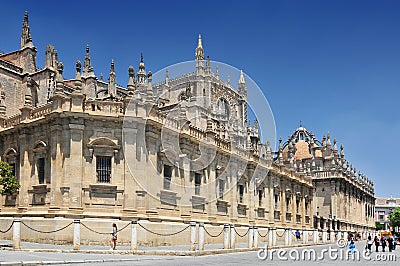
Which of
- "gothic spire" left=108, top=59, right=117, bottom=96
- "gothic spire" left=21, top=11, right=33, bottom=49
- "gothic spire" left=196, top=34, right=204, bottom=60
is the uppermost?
"gothic spire" left=196, top=34, right=204, bottom=60

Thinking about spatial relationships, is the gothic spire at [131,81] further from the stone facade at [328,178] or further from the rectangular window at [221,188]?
the stone facade at [328,178]

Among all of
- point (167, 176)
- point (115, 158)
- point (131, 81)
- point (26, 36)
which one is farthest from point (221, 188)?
point (26, 36)

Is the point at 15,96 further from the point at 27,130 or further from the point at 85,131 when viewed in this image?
the point at 85,131

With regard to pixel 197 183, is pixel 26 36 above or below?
above

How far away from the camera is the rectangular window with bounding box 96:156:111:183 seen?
89.9 ft

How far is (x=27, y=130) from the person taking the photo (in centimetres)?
2984

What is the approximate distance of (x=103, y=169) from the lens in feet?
90.2

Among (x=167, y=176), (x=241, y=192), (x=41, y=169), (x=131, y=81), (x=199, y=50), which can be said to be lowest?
(x=241, y=192)

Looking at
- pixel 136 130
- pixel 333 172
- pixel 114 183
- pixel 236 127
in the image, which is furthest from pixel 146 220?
pixel 236 127

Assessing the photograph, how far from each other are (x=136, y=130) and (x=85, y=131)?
2798mm

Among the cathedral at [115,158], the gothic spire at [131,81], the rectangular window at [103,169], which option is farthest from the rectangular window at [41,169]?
the gothic spire at [131,81]

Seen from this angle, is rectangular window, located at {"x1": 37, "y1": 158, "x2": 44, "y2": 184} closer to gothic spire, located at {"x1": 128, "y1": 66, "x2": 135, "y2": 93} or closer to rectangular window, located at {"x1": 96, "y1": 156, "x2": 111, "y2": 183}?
rectangular window, located at {"x1": 96, "y1": 156, "x2": 111, "y2": 183}

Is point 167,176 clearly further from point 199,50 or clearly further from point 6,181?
point 199,50

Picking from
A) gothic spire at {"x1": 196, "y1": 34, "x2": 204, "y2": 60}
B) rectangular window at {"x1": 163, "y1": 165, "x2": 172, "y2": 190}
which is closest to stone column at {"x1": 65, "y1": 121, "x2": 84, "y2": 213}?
rectangular window at {"x1": 163, "y1": 165, "x2": 172, "y2": 190}
